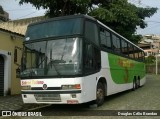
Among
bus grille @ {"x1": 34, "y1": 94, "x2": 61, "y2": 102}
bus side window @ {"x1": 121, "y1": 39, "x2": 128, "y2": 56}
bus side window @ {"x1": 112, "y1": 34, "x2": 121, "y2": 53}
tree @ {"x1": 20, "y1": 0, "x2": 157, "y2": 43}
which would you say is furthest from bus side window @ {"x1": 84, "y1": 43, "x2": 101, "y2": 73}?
tree @ {"x1": 20, "y1": 0, "x2": 157, "y2": 43}

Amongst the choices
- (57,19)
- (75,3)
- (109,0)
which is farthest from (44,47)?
(109,0)

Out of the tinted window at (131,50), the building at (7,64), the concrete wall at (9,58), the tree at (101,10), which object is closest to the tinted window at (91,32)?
the building at (7,64)

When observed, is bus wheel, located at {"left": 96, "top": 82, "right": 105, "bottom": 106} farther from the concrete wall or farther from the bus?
the concrete wall

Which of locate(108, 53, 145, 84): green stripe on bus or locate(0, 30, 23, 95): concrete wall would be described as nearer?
locate(108, 53, 145, 84): green stripe on bus

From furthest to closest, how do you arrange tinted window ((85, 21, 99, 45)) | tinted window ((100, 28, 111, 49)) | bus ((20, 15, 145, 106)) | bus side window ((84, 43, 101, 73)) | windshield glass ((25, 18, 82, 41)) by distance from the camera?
tinted window ((100, 28, 111, 49)) → tinted window ((85, 21, 99, 45)) → windshield glass ((25, 18, 82, 41)) → bus side window ((84, 43, 101, 73)) → bus ((20, 15, 145, 106))

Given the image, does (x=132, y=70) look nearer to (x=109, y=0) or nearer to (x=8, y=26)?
(x=109, y=0)

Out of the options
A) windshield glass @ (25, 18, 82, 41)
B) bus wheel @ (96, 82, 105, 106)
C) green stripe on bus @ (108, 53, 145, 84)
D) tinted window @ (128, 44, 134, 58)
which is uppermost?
windshield glass @ (25, 18, 82, 41)

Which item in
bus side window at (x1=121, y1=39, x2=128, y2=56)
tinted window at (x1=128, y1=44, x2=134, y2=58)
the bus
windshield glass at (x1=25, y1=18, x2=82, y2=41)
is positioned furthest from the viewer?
tinted window at (x1=128, y1=44, x2=134, y2=58)

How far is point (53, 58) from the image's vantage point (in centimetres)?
1147

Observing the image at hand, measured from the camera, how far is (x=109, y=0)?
23.5 meters

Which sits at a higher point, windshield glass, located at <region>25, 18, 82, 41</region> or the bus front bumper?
windshield glass, located at <region>25, 18, 82, 41</region>

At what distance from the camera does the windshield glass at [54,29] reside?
1185 centimetres

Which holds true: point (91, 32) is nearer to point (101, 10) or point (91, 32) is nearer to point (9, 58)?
point (9, 58)

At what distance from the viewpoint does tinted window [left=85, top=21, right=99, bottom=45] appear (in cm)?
1208
